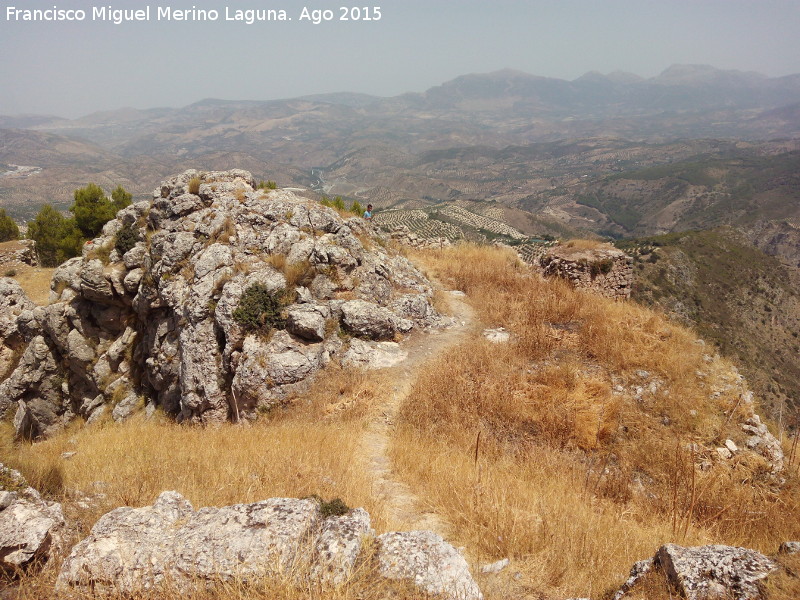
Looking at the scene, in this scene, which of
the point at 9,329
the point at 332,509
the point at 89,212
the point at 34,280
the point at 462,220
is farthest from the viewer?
the point at 462,220

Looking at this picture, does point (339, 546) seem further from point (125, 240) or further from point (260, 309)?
point (125, 240)

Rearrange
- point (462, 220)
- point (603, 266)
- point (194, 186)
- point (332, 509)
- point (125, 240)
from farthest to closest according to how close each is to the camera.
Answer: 1. point (462, 220)
2. point (194, 186)
3. point (125, 240)
4. point (603, 266)
5. point (332, 509)

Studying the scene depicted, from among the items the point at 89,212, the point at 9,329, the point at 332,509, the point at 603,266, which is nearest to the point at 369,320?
the point at 332,509

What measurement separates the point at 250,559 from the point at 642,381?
8633 mm

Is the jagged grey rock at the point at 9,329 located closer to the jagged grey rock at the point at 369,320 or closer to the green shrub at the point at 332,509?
the jagged grey rock at the point at 369,320

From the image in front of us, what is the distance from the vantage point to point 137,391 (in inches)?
541

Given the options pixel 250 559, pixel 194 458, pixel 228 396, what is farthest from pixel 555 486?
pixel 228 396

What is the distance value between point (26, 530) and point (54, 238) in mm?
38380

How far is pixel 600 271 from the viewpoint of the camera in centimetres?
1530

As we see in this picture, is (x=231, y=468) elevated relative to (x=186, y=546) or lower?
lower

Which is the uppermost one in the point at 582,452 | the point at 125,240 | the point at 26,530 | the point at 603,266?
the point at 125,240

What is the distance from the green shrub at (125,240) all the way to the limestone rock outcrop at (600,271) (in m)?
16.0

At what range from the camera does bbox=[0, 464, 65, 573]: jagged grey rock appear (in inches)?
142

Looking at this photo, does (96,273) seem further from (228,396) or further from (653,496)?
(653,496)
